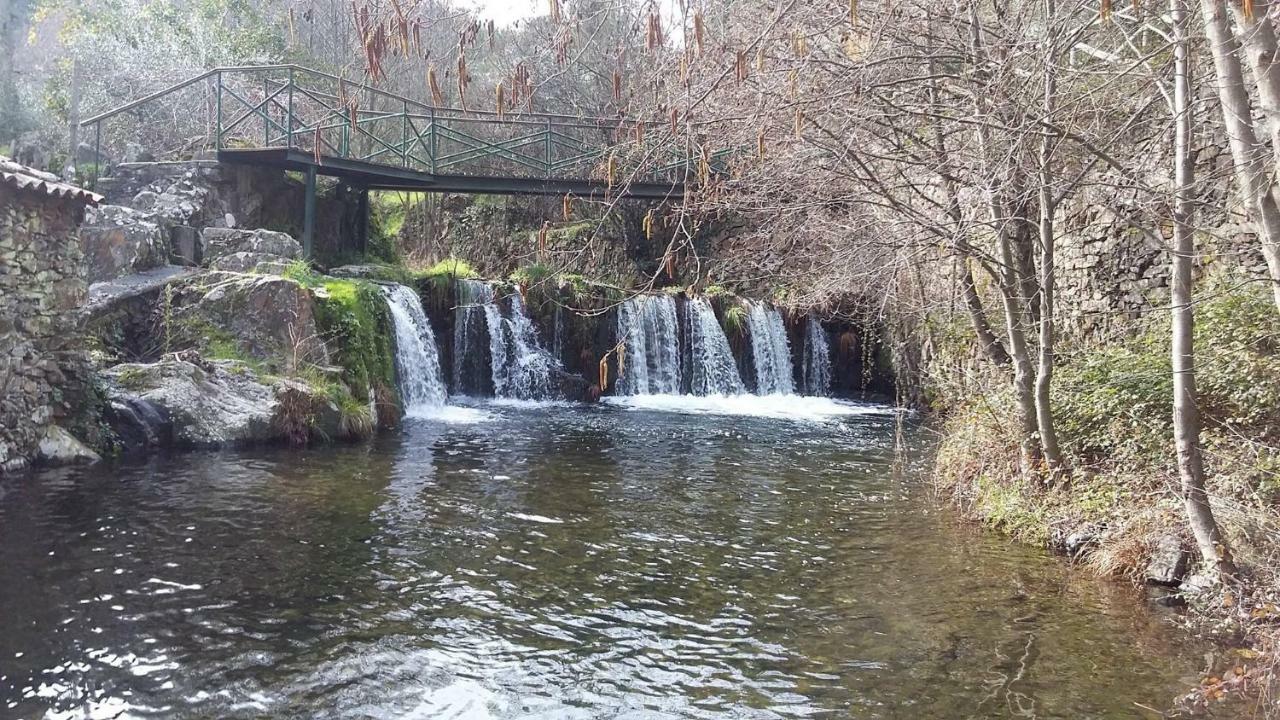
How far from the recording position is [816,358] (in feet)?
58.3

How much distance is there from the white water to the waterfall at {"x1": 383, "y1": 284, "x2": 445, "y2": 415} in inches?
122

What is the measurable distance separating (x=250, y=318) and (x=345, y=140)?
4.71 meters

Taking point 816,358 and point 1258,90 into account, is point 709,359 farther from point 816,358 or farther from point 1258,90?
point 1258,90

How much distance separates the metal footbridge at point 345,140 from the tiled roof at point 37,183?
4337mm

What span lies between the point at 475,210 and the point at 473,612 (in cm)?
1886

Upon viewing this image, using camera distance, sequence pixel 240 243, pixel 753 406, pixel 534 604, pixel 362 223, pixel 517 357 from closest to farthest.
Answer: pixel 534 604
pixel 240 243
pixel 753 406
pixel 517 357
pixel 362 223

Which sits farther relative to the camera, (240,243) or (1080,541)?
(240,243)

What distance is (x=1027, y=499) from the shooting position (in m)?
6.97

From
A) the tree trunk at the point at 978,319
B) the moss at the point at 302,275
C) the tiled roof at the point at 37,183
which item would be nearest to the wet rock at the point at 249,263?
the moss at the point at 302,275

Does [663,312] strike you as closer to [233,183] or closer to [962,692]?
[233,183]

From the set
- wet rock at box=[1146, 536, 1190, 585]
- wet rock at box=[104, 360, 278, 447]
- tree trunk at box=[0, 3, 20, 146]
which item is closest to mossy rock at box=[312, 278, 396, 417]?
wet rock at box=[104, 360, 278, 447]

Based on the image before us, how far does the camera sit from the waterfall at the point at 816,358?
1767 centimetres

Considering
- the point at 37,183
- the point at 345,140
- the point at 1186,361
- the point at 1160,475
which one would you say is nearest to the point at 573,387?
the point at 345,140

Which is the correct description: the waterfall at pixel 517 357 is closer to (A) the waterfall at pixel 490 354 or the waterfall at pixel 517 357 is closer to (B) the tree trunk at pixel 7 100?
(A) the waterfall at pixel 490 354
